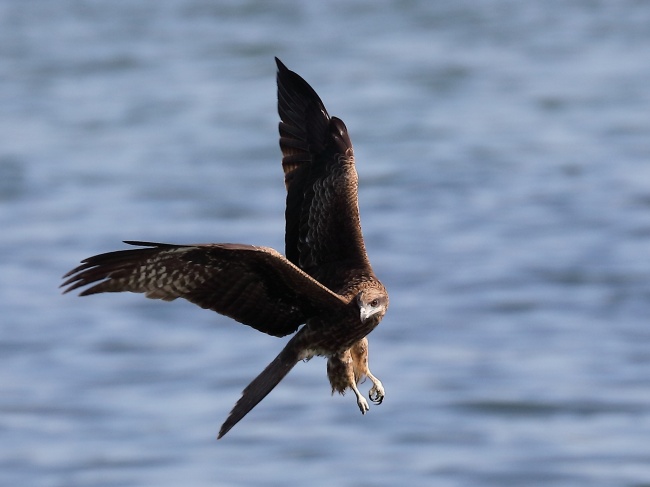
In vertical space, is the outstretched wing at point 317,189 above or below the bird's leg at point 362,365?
above

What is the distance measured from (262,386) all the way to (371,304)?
2.15ft

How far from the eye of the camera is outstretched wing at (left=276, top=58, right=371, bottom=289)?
26.8 feet

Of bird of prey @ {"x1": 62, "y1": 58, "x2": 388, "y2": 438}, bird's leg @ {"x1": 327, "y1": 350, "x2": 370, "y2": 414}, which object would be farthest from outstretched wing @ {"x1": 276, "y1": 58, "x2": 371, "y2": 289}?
bird's leg @ {"x1": 327, "y1": 350, "x2": 370, "y2": 414}

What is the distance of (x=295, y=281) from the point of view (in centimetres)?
716

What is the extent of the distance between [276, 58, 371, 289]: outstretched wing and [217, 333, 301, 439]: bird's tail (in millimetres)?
472

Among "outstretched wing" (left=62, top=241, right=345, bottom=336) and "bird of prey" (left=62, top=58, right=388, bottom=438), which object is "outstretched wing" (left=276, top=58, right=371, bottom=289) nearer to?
"bird of prey" (left=62, top=58, right=388, bottom=438)

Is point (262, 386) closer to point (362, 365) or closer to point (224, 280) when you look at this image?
point (224, 280)

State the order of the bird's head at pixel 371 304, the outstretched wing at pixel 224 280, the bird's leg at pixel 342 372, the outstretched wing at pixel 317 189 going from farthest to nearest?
the outstretched wing at pixel 317 189, the bird's leg at pixel 342 372, the bird's head at pixel 371 304, the outstretched wing at pixel 224 280

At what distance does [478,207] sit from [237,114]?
7452 millimetres

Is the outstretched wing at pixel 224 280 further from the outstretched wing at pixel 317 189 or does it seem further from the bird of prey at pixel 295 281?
the outstretched wing at pixel 317 189

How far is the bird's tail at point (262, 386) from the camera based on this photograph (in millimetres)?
7195

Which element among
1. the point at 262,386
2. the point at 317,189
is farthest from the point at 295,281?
the point at 317,189

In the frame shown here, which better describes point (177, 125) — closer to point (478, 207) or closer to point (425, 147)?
point (425, 147)

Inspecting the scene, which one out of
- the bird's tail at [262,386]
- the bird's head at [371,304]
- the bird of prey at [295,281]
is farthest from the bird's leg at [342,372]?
the bird's head at [371,304]
